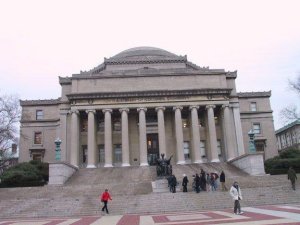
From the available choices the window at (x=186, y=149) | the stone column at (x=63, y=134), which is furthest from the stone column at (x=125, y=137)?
the window at (x=186, y=149)

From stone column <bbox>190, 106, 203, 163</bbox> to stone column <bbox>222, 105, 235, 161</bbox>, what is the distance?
4.06m

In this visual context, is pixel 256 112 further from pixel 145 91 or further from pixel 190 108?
pixel 145 91

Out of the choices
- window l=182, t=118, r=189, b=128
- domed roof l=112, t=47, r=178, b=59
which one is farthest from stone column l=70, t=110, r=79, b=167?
domed roof l=112, t=47, r=178, b=59

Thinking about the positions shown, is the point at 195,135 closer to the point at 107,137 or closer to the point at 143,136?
the point at 143,136

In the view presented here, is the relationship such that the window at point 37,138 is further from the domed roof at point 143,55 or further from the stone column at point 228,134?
the stone column at point 228,134

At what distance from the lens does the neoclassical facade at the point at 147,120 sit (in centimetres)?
4944

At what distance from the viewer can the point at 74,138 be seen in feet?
161

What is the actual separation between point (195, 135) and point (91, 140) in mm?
14174

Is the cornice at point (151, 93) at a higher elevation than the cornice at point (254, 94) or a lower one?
lower

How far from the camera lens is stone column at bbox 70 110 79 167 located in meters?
48.8

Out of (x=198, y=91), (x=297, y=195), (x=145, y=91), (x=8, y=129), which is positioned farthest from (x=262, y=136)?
(x=8, y=129)

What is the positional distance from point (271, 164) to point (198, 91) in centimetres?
1477

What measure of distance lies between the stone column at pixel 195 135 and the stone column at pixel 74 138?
1598 centimetres

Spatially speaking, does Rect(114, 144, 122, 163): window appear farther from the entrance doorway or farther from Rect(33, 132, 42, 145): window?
Rect(33, 132, 42, 145): window
